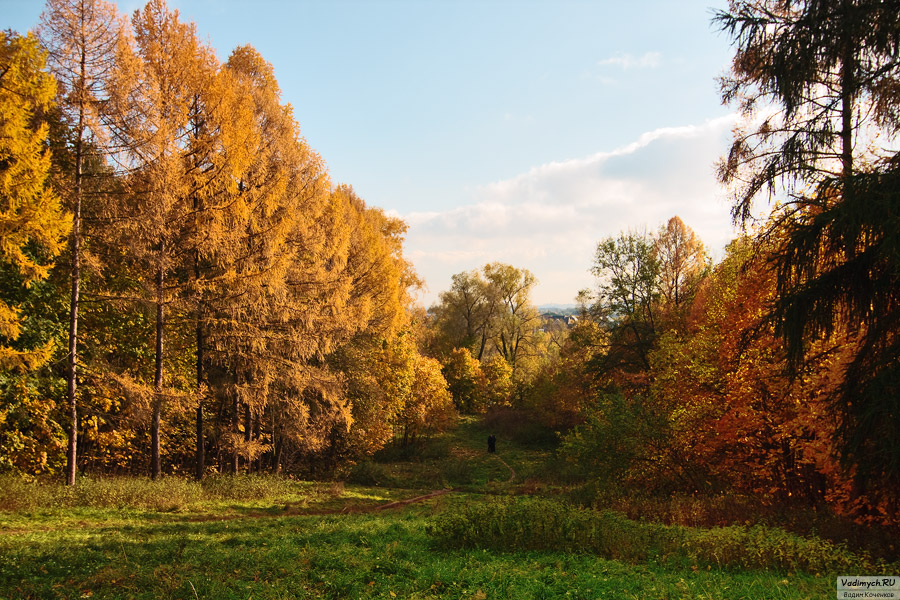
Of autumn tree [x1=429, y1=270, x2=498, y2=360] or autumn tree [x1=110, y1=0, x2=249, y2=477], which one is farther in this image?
autumn tree [x1=429, y1=270, x2=498, y2=360]

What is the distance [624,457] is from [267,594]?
11634 mm

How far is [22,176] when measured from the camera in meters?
9.41

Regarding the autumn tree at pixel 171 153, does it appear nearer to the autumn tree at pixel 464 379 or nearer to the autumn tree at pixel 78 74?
the autumn tree at pixel 78 74

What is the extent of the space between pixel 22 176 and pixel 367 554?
9.44 metres

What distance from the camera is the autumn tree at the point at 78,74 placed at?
1111 centimetres

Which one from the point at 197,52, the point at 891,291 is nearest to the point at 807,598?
the point at 891,291

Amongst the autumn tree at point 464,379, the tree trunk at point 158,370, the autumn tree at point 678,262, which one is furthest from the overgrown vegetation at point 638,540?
the autumn tree at point 464,379

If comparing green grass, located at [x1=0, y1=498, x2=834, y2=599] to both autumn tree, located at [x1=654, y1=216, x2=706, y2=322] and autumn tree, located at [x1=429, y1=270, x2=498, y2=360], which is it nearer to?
autumn tree, located at [x1=654, y1=216, x2=706, y2=322]

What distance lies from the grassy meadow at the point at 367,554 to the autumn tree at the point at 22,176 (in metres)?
3.60

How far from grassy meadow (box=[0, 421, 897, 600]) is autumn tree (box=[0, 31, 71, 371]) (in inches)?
142

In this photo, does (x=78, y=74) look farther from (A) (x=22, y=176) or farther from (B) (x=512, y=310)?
(B) (x=512, y=310)

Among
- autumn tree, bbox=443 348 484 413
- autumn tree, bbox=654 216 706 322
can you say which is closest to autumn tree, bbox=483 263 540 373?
autumn tree, bbox=443 348 484 413

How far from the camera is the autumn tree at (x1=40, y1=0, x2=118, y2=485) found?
11109 millimetres

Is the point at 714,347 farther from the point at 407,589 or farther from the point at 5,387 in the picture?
the point at 5,387
